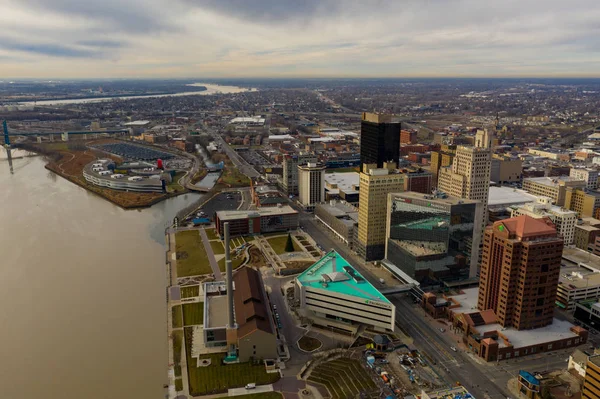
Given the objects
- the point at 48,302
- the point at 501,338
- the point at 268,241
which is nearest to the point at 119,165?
the point at 268,241

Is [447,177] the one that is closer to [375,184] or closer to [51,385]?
[375,184]

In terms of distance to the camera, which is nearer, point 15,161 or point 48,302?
point 48,302

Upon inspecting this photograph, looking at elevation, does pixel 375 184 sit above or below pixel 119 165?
above

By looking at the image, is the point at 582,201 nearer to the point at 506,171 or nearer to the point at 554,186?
the point at 554,186

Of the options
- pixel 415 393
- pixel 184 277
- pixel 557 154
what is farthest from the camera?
pixel 557 154

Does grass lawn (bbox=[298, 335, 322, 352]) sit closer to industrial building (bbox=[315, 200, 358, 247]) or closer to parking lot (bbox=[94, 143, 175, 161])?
industrial building (bbox=[315, 200, 358, 247])

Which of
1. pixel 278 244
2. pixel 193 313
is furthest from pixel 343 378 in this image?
pixel 278 244

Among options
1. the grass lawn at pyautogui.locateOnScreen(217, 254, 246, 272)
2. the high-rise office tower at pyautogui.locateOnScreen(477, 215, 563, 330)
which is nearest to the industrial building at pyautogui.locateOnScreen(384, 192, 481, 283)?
the high-rise office tower at pyautogui.locateOnScreen(477, 215, 563, 330)
